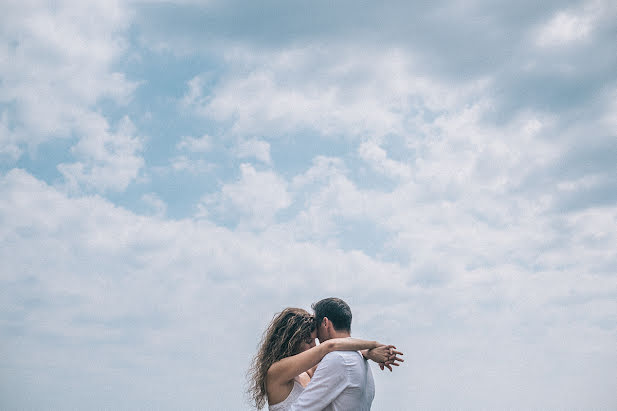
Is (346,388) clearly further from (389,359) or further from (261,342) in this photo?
(261,342)

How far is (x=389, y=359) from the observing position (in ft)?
26.9

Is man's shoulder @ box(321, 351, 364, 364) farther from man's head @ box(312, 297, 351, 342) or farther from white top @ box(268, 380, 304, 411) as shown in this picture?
white top @ box(268, 380, 304, 411)

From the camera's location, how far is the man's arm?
7.51 metres

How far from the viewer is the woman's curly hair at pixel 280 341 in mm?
8703

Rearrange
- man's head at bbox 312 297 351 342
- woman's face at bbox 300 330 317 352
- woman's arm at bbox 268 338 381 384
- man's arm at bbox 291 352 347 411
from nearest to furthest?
man's arm at bbox 291 352 347 411, woman's arm at bbox 268 338 381 384, man's head at bbox 312 297 351 342, woman's face at bbox 300 330 317 352

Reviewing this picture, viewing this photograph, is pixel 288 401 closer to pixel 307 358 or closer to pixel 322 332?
pixel 307 358

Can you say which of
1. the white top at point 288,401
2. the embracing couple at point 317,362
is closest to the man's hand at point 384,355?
the embracing couple at point 317,362

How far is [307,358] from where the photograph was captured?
26.3 feet

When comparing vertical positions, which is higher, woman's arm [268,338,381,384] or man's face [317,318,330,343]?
man's face [317,318,330,343]

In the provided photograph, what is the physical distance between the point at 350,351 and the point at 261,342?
175 centimetres

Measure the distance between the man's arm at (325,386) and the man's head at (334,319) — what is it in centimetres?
66

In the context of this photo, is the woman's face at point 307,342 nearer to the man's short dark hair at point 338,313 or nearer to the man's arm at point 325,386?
the man's short dark hair at point 338,313

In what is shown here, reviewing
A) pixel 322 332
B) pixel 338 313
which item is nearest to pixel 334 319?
pixel 338 313

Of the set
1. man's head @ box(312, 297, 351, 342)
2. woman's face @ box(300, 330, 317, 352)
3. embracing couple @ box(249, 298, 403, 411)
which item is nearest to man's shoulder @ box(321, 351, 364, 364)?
embracing couple @ box(249, 298, 403, 411)
